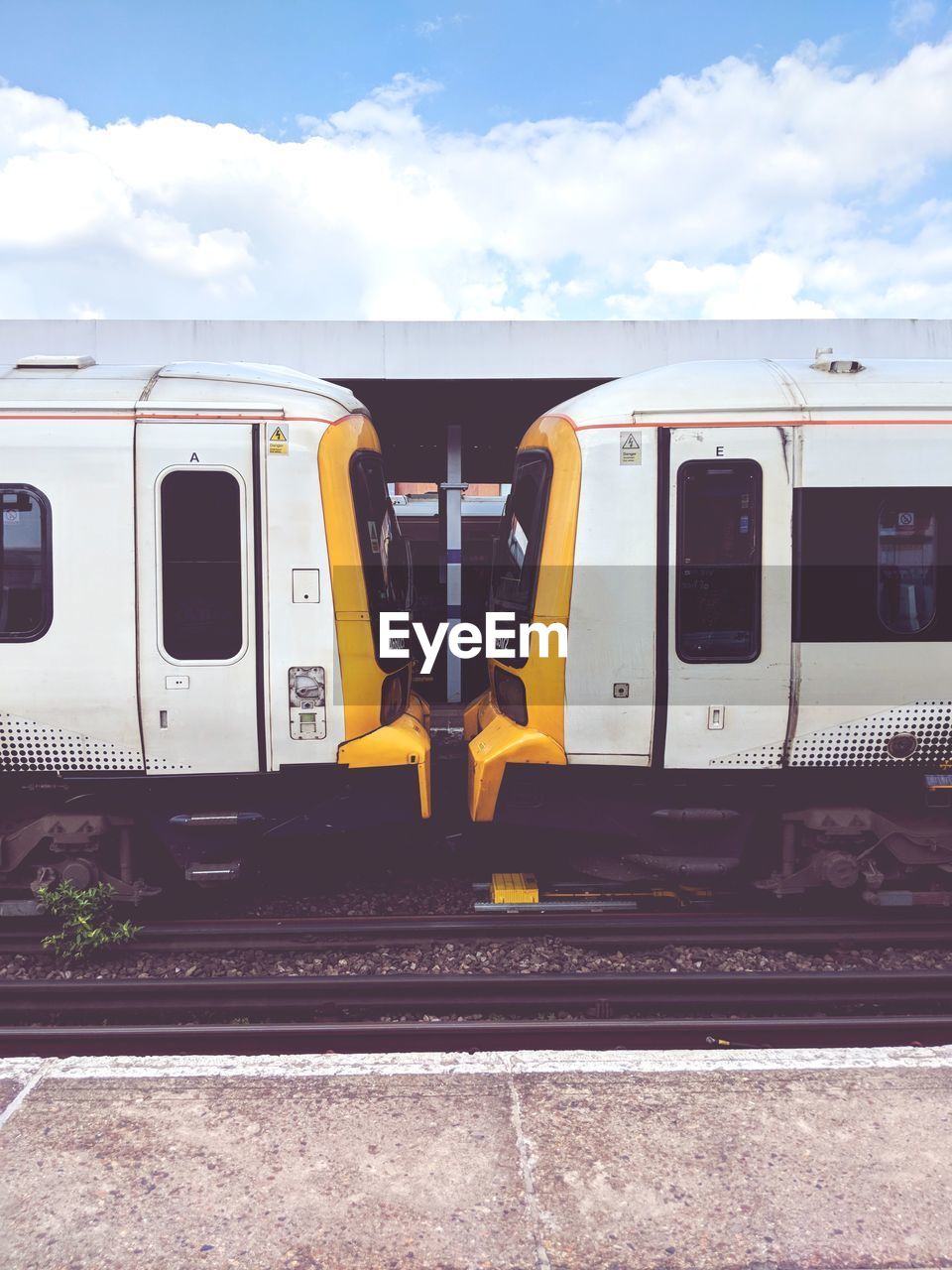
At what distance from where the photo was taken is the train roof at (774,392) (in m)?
4.87

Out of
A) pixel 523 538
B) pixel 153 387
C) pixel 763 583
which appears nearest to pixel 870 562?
pixel 763 583

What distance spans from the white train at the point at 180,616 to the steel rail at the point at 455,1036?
3.51 feet

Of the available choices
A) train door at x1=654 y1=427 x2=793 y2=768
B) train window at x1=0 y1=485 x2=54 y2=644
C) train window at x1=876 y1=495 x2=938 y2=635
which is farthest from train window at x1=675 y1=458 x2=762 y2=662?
train window at x1=0 y1=485 x2=54 y2=644

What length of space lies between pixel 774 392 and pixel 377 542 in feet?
8.46

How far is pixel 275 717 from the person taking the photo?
16.2 feet

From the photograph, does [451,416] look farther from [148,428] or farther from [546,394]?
[148,428]

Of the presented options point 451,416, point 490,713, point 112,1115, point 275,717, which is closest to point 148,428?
point 275,717

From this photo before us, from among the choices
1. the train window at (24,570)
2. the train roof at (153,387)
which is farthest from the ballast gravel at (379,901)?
the train roof at (153,387)

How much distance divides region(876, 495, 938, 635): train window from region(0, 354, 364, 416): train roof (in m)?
3.33

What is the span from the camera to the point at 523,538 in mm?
5559

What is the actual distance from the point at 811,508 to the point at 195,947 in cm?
443

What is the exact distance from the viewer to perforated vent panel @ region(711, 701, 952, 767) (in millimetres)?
4949

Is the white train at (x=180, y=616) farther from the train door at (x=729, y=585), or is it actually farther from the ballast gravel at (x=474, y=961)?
the train door at (x=729, y=585)

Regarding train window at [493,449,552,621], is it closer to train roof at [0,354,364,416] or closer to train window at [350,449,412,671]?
train window at [350,449,412,671]
